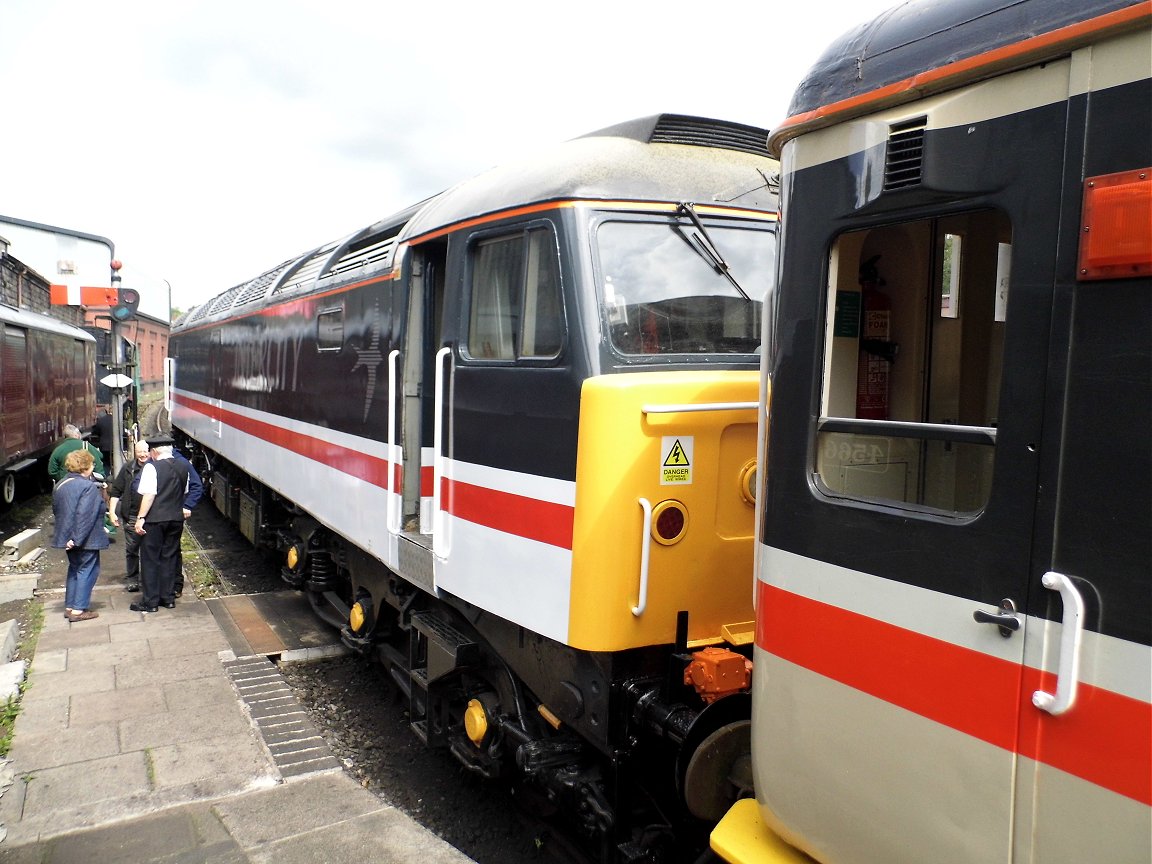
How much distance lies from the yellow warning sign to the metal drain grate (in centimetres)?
278

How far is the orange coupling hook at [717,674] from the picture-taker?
3.35 metres

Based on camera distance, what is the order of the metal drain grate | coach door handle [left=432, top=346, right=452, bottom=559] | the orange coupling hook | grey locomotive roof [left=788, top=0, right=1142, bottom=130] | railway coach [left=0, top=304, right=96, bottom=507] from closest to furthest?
grey locomotive roof [left=788, top=0, right=1142, bottom=130], the orange coupling hook, coach door handle [left=432, top=346, right=452, bottom=559], the metal drain grate, railway coach [left=0, top=304, right=96, bottom=507]

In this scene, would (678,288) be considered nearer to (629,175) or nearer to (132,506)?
(629,175)

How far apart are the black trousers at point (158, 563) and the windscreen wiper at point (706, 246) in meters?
6.43

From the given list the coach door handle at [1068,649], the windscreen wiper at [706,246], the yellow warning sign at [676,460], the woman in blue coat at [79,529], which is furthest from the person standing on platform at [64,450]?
the coach door handle at [1068,649]

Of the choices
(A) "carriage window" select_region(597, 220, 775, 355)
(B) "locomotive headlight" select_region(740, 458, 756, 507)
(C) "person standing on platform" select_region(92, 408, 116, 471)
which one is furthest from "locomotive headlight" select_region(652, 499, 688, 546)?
(C) "person standing on platform" select_region(92, 408, 116, 471)

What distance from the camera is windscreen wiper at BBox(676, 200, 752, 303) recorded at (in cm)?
386

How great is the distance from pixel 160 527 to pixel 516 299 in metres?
5.79

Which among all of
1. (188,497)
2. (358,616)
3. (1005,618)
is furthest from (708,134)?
(188,497)

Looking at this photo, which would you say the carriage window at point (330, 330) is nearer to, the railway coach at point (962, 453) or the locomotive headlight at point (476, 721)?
the locomotive headlight at point (476, 721)

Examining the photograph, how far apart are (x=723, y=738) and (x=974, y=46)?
2.40 metres

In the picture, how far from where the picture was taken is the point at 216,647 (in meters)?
7.14

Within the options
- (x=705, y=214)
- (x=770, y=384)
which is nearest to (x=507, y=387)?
(x=705, y=214)

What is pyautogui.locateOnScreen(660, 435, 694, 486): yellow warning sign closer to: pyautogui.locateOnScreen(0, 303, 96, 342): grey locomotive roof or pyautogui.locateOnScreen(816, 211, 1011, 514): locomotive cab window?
pyautogui.locateOnScreen(816, 211, 1011, 514): locomotive cab window
